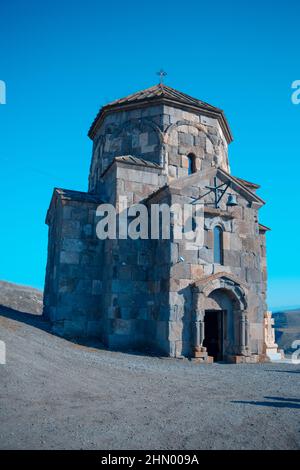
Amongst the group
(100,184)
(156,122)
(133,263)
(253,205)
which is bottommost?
(133,263)

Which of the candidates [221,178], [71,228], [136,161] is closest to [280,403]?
[221,178]

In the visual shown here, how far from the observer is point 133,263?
1152 centimetres

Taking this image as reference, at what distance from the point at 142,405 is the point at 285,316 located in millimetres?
57267

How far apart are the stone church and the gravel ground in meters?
1.68

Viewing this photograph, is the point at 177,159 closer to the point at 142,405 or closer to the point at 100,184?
the point at 100,184

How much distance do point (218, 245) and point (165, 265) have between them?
2009mm

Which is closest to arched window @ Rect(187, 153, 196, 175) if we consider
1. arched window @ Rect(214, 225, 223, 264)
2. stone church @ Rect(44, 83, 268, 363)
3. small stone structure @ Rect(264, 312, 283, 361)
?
stone church @ Rect(44, 83, 268, 363)

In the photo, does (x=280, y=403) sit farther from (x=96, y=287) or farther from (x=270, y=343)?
(x=270, y=343)

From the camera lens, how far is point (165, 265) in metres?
10.6

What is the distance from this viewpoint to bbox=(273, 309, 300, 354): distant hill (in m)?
39.3

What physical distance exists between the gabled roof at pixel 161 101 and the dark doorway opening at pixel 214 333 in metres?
8.02

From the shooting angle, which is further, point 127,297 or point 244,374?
point 127,297

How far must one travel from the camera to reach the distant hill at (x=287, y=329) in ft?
129
